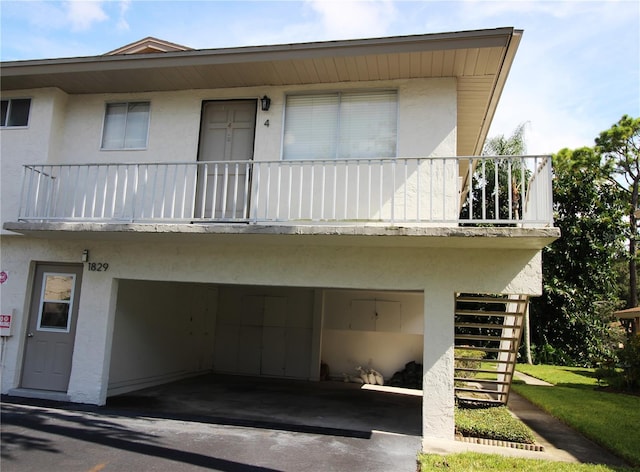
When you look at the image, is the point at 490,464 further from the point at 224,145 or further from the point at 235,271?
the point at 224,145

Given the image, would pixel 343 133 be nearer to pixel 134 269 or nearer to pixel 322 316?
pixel 134 269

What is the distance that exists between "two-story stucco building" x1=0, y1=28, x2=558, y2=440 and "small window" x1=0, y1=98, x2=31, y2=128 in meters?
0.05

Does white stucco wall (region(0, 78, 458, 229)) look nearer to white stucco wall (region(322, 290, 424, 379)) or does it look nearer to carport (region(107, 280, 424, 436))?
carport (region(107, 280, 424, 436))

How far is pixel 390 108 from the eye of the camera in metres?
8.72

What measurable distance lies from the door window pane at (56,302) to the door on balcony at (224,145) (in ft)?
9.28

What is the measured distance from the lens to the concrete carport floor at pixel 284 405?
27.0 feet

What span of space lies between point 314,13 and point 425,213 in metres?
4.00

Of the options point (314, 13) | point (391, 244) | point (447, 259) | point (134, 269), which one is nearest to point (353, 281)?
point (391, 244)

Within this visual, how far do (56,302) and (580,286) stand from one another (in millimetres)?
17718

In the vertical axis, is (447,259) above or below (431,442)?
above

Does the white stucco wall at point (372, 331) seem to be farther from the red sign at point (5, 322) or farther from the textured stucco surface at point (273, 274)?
the red sign at point (5, 322)

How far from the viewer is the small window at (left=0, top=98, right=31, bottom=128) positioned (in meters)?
10.1

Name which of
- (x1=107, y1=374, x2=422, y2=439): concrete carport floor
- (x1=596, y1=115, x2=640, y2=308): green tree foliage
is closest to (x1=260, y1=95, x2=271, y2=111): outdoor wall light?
(x1=107, y1=374, x2=422, y2=439): concrete carport floor

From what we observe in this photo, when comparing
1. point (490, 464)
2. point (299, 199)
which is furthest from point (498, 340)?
point (299, 199)
